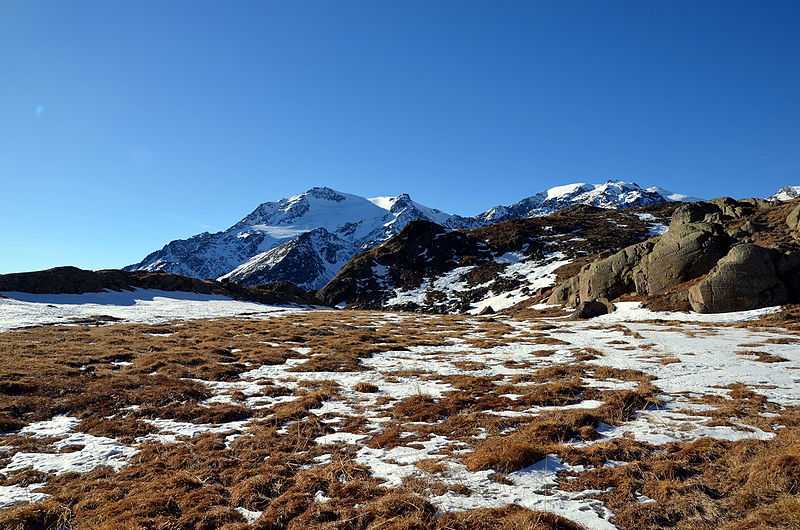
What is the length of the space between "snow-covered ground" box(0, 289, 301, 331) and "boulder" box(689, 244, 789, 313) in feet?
154

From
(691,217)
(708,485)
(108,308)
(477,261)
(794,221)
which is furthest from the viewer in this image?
(477,261)

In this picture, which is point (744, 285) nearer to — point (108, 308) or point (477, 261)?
point (108, 308)

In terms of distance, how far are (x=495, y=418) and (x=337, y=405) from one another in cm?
521

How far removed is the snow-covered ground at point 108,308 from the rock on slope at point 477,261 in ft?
129

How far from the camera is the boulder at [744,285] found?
31422 millimetres

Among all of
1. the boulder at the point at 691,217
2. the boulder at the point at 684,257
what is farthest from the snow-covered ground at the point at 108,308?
the boulder at the point at 691,217

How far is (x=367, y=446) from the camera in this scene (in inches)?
355

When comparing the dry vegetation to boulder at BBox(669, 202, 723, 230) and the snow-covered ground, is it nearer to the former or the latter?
the snow-covered ground

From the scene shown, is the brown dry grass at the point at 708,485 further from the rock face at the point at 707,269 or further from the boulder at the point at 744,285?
the rock face at the point at 707,269

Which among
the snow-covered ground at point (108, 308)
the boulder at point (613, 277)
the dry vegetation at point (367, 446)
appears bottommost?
the dry vegetation at point (367, 446)

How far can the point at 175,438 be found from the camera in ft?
33.2

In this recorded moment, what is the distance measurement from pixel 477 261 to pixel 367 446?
9672 cm

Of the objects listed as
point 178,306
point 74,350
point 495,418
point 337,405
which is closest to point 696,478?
point 495,418

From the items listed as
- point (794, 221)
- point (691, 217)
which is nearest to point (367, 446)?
point (794, 221)
